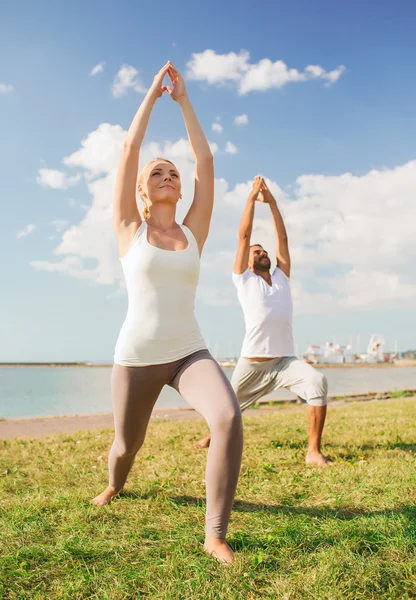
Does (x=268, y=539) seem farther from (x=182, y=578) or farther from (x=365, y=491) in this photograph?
(x=365, y=491)

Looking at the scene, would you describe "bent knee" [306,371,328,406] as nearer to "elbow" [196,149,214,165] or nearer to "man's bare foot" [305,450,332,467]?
"man's bare foot" [305,450,332,467]

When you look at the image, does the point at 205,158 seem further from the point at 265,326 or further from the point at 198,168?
the point at 265,326

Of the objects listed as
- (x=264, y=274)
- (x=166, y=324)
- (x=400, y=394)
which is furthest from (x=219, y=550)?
(x=400, y=394)

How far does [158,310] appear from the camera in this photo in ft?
10.9

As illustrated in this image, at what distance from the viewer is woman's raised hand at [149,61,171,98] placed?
3.94 meters

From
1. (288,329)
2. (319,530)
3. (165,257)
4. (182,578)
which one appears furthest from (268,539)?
(288,329)

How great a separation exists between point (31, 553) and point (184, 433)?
14.9 feet

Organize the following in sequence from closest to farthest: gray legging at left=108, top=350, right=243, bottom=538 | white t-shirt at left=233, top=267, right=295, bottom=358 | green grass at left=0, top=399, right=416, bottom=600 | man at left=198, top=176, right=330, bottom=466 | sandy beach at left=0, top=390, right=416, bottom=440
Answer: green grass at left=0, top=399, right=416, bottom=600 < gray legging at left=108, top=350, right=243, bottom=538 < man at left=198, top=176, right=330, bottom=466 < white t-shirt at left=233, top=267, right=295, bottom=358 < sandy beach at left=0, top=390, right=416, bottom=440

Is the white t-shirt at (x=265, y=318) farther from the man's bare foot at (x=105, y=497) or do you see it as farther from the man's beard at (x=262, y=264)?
the man's bare foot at (x=105, y=497)

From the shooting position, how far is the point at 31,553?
306 cm

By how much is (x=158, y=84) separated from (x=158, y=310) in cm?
182

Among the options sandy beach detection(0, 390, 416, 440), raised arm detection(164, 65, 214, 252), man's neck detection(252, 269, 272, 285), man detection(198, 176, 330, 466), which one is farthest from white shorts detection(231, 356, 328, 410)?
sandy beach detection(0, 390, 416, 440)

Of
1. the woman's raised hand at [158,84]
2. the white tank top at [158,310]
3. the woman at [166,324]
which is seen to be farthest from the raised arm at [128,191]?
the woman's raised hand at [158,84]

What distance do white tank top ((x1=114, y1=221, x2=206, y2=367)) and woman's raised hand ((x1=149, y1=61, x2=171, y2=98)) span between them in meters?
1.28
